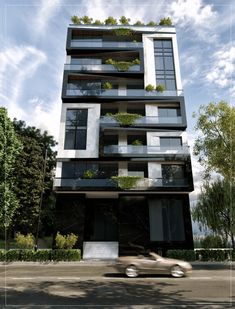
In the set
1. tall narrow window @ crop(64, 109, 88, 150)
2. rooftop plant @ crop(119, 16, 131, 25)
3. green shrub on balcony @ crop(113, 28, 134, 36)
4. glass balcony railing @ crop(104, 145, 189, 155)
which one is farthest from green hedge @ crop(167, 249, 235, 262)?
rooftop plant @ crop(119, 16, 131, 25)

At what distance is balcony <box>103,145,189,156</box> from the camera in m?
26.5

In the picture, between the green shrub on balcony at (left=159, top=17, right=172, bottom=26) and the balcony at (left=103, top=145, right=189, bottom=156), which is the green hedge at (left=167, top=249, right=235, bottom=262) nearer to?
the balcony at (left=103, top=145, right=189, bottom=156)

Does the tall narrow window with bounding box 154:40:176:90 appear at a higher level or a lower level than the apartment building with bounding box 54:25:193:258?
higher

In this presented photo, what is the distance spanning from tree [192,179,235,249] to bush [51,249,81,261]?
37.2 feet

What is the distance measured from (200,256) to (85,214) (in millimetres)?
11942

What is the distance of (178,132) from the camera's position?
2795 cm

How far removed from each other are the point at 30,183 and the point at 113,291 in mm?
20961

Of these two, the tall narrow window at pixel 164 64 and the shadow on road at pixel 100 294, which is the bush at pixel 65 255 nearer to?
the shadow on road at pixel 100 294

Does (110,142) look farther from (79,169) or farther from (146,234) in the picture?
(146,234)

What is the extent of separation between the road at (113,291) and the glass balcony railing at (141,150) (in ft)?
45.2

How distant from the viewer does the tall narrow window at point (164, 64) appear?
1211 inches

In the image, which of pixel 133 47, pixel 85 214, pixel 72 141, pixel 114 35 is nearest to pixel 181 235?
pixel 85 214

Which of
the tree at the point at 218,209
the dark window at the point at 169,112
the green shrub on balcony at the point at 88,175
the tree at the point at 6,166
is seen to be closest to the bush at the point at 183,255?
the tree at the point at 218,209

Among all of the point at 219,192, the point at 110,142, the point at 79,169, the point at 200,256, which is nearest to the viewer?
the point at 200,256
